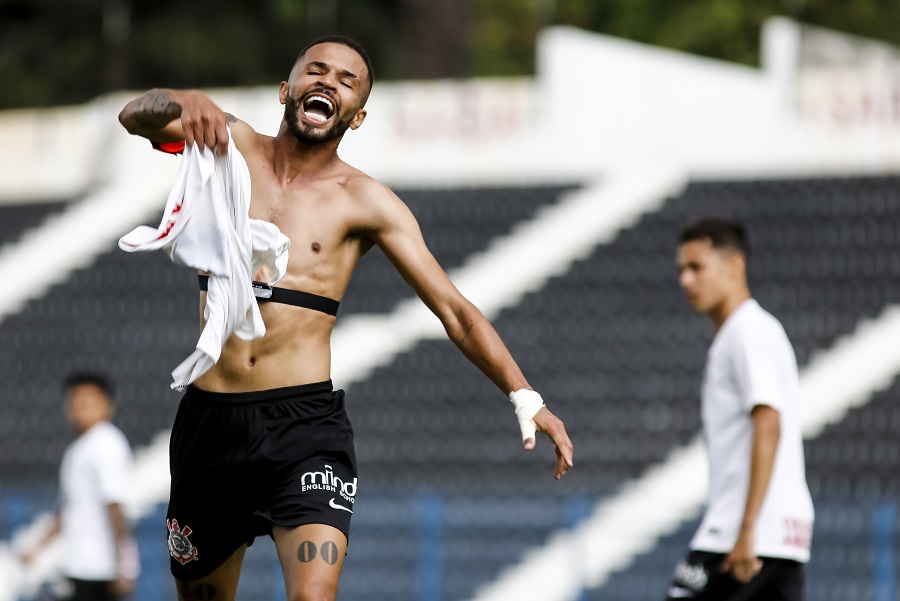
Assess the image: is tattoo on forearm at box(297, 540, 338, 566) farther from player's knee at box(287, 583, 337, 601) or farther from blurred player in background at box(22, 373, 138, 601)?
blurred player in background at box(22, 373, 138, 601)

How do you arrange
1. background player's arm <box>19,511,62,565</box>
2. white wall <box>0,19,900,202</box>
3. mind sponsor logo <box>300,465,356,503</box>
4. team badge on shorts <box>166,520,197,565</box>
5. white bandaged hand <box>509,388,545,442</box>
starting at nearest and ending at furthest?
1. white bandaged hand <box>509,388,545,442</box>
2. mind sponsor logo <box>300,465,356,503</box>
3. team badge on shorts <box>166,520,197,565</box>
4. background player's arm <box>19,511,62,565</box>
5. white wall <box>0,19,900,202</box>

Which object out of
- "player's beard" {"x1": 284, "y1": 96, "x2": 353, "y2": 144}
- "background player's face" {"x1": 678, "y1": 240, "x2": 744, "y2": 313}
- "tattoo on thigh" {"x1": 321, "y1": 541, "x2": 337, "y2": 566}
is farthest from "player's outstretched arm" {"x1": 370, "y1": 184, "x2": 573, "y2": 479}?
"background player's face" {"x1": 678, "y1": 240, "x2": 744, "y2": 313}

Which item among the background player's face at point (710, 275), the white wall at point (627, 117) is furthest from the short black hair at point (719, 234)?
the white wall at point (627, 117)

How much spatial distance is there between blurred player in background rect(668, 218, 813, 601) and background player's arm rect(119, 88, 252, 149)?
7.50 feet

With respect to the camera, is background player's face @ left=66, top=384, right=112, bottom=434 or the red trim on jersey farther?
background player's face @ left=66, top=384, right=112, bottom=434

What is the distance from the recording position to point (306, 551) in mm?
4285

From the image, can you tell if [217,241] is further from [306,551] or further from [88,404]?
[88,404]

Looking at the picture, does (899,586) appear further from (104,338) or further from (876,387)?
(104,338)

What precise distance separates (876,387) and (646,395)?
204 centimetres

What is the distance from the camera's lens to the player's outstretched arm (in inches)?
171

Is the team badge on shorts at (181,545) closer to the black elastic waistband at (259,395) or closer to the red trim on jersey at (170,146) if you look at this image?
the black elastic waistband at (259,395)

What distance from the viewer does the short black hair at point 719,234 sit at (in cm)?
585

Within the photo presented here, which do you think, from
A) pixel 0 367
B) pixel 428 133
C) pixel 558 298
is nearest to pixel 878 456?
pixel 558 298

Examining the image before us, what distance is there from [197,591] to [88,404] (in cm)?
388
